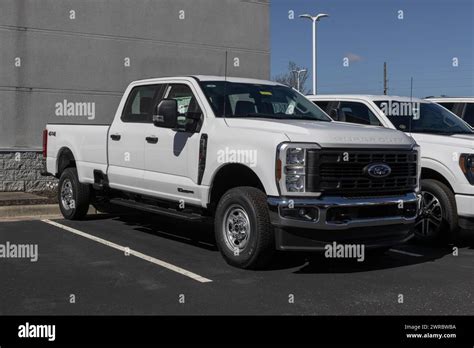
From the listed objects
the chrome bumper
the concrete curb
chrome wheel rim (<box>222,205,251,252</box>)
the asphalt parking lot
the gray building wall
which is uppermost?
the gray building wall

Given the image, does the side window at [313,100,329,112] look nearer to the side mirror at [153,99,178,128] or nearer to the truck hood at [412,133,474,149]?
the truck hood at [412,133,474,149]

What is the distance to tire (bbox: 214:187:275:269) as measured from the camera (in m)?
6.05

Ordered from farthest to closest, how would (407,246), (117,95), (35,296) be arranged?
1. (117,95)
2. (407,246)
3. (35,296)

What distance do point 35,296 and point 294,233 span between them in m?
2.49

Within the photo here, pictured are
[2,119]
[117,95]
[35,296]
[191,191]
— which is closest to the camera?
[35,296]

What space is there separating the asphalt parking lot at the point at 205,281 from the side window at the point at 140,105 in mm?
1662

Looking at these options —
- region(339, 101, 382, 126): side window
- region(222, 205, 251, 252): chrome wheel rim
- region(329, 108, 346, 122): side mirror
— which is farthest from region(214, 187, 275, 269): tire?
region(339, 101, 382, 126): side window

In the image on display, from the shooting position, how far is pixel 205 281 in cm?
591

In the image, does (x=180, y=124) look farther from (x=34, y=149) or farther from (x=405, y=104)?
(x=34, y=149)

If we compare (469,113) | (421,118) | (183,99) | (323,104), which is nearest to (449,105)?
(469,113)

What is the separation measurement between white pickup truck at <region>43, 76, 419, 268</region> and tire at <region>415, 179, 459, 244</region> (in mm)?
1101

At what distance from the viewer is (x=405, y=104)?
8.98 m

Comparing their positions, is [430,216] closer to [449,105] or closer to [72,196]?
[449,105]
